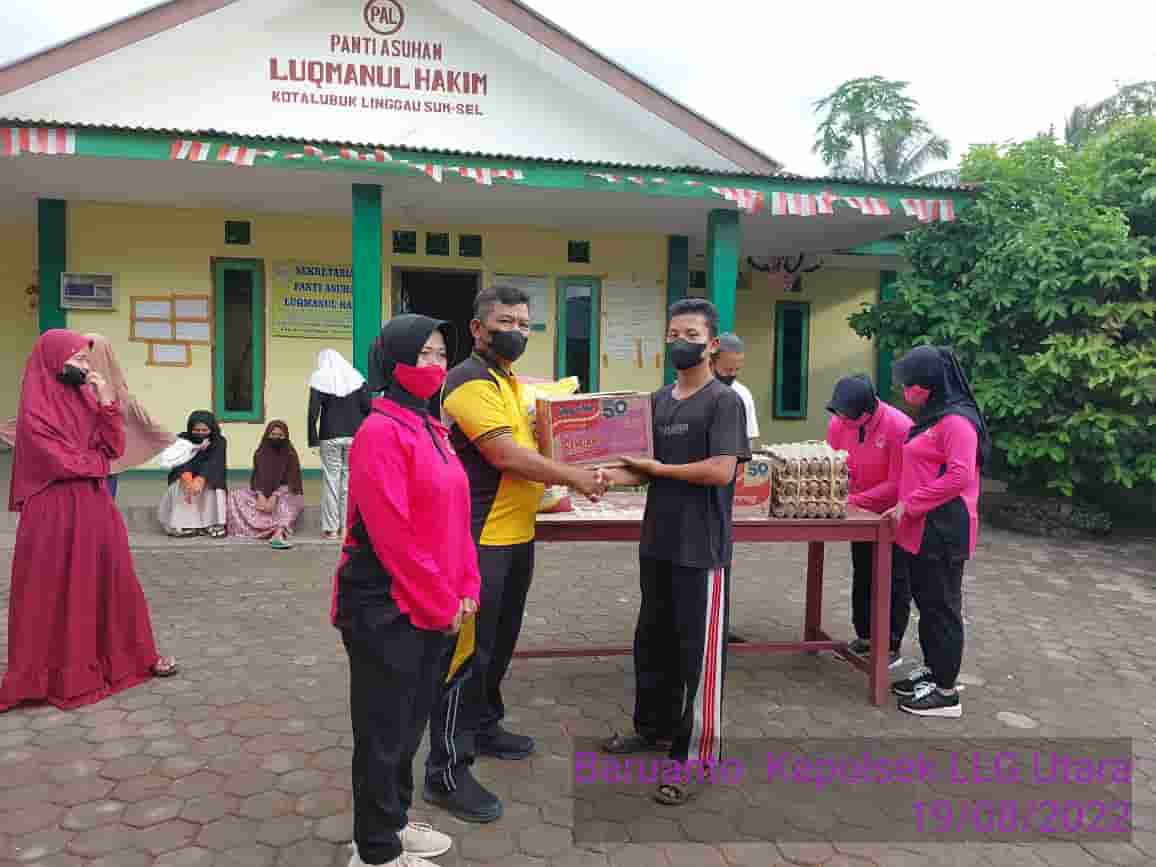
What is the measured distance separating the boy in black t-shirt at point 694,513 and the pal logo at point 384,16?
762cm

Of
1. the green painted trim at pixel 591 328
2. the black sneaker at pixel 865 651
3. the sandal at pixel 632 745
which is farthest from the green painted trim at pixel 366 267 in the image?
the sandal at pixel 632 745

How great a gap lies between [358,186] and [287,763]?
232 inches

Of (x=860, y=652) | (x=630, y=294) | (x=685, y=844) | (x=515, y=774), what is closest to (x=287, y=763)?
(x=515, y=774)

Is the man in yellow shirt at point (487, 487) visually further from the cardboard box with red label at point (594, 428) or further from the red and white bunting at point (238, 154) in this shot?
the red and white bunting at point (238, 154)

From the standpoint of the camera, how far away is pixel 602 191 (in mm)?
8055

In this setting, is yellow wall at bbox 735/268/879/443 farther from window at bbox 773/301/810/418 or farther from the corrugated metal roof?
the corrugated metal roof

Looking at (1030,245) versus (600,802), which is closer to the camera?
(600,802)

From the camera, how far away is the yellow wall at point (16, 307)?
10938 mm

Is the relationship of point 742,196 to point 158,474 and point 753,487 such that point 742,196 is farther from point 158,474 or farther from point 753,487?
point 158,474

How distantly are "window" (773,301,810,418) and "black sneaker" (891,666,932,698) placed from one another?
8.04m

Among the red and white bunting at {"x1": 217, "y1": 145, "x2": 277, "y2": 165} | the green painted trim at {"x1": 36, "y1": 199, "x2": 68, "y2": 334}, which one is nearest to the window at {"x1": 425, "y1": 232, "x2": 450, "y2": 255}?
the red and white bunting at {"x1": 217, "y1": 145, "x2": 277, "y2": 165}

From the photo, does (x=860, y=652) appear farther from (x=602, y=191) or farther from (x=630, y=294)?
(x=630, y=294)

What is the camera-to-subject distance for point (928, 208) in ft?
28.0

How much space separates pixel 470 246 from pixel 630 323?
7.24ft
